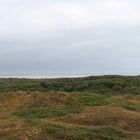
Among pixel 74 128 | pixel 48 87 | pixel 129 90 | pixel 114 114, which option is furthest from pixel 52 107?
pixel 48 87

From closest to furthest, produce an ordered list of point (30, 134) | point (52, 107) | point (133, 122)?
point (30, 134), point (133, 122), point (52, 107)

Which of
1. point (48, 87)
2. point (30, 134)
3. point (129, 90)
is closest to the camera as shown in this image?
point (30, 134)

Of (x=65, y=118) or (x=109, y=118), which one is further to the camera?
(x=65, y=118)

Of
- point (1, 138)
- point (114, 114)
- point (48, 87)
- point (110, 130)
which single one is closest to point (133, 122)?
point (114, 114)

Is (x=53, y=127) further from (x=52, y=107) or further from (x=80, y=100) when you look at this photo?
(x=80, y=100)

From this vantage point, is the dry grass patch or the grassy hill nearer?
the grassy hill

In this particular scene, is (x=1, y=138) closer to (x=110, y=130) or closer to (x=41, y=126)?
(x=41, y=126)

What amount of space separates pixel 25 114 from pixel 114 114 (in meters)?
4.49

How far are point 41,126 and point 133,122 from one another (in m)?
4.73

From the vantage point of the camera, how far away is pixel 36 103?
2500 cm

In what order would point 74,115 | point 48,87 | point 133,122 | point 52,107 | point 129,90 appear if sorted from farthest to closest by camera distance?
point 48,87 < point 129,90 < point 52,107 < point 74,115 < point 133,122

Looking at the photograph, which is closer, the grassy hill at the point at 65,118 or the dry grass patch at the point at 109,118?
the grassy hill at the point at 65,118

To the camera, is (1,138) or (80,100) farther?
(80,100)

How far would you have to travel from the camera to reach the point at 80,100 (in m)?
25.5
